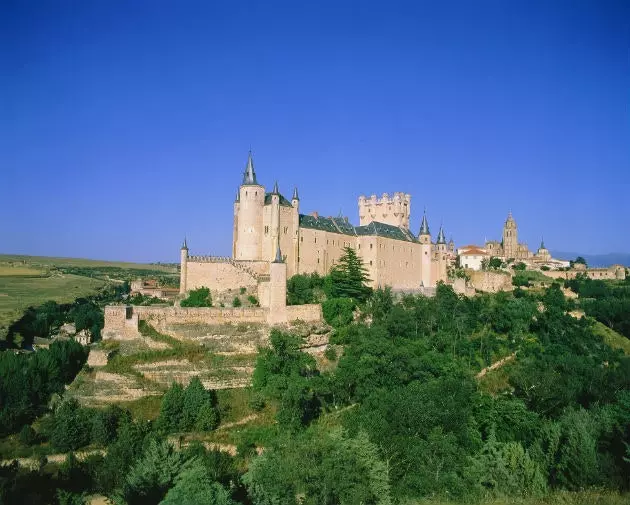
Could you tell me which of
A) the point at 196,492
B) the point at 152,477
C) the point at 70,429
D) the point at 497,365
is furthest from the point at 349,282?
the point at 196,492

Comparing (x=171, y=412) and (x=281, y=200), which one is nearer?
(x=171, y=412)

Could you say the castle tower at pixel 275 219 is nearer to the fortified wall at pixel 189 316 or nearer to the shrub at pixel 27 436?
the fortified wall at pixel 189 316

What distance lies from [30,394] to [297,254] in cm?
2283

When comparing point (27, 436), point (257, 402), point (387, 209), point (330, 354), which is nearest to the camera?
point (27, 436)

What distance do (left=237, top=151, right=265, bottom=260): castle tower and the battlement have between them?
2043 cm

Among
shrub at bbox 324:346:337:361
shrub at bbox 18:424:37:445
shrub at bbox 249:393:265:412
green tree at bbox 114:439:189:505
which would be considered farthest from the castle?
green tree at bbox 114:439:189:505

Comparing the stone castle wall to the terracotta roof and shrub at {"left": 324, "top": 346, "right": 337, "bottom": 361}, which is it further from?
the terracotta roof

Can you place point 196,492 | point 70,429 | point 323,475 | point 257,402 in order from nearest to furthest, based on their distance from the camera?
point 196,492
point 323,475
point 70,429
point 257,402

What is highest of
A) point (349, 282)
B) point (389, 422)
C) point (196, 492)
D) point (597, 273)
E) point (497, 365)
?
point (597, 273)

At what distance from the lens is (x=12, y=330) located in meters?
58.9

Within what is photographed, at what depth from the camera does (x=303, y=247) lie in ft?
172

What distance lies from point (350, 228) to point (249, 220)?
13.7m

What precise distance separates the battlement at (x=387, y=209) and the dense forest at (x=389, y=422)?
53.6 feet

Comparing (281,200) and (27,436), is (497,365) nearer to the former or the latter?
(281,200)
